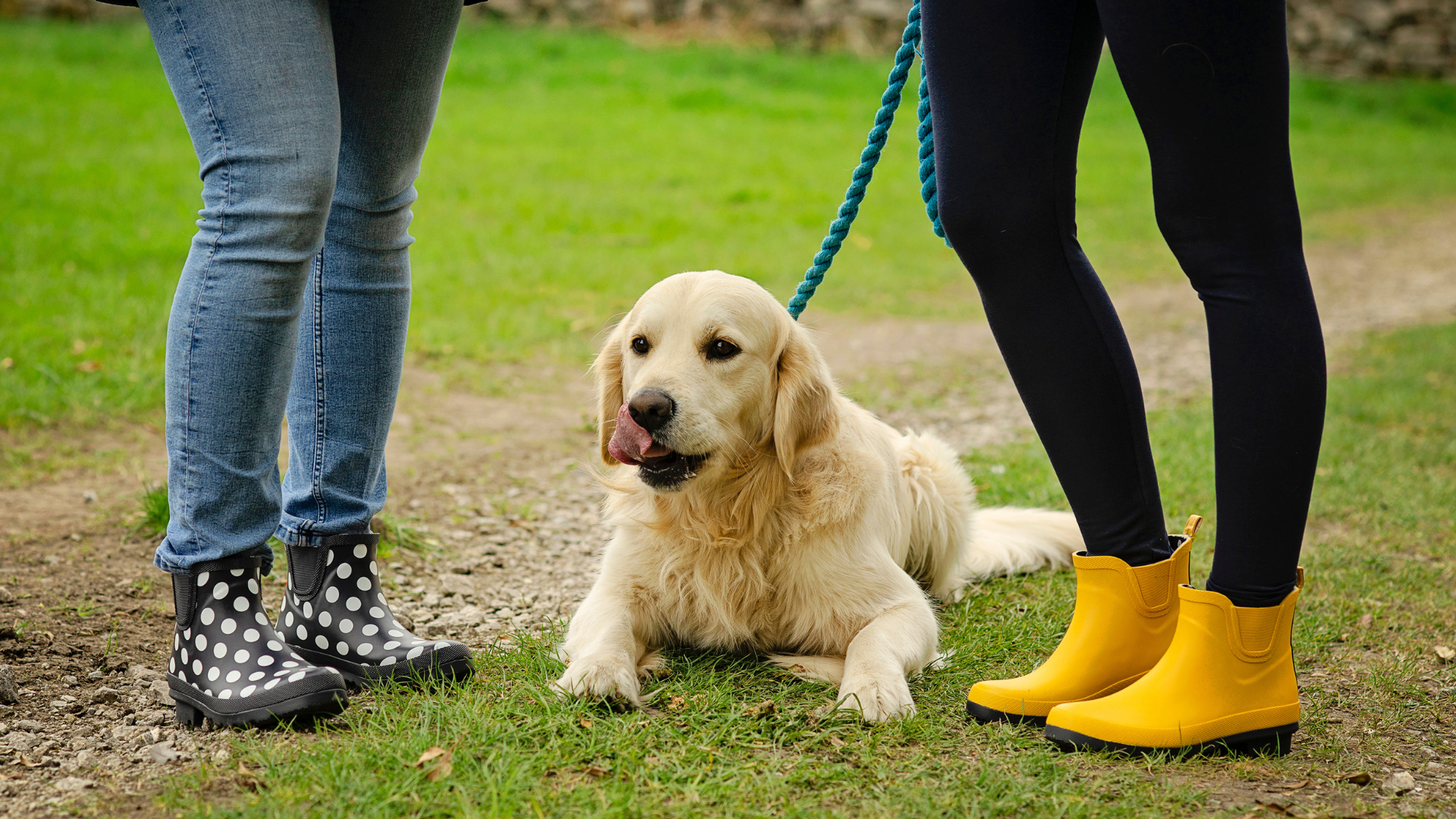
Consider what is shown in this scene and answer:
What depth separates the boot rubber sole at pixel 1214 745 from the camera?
1.98 m

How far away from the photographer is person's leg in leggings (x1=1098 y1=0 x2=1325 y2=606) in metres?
1.76

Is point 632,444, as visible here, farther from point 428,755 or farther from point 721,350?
point 428,755

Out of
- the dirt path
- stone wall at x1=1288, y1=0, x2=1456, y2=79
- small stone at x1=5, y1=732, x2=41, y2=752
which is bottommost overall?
Result: the dirt path

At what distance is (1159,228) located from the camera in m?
1.85

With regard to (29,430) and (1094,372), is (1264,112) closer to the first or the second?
(1094,372)

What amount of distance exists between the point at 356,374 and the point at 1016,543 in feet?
6.54

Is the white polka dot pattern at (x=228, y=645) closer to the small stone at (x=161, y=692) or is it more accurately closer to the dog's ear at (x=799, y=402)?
the small stone at (x=161, y=692)

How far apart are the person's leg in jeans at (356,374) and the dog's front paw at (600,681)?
28 centimetres

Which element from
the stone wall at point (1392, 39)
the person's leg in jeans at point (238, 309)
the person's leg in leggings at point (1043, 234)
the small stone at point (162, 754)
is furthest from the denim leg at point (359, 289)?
the stone wall at point (1392, 39)

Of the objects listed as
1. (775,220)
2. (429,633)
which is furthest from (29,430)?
(775,220)

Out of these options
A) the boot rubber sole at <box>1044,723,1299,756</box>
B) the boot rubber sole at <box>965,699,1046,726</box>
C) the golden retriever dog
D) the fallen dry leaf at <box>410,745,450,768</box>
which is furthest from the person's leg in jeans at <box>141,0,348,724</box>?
the boot rubber sole at <box>1044,723,1299,756</box>

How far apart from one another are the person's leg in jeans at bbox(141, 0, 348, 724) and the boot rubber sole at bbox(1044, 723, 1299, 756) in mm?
1402

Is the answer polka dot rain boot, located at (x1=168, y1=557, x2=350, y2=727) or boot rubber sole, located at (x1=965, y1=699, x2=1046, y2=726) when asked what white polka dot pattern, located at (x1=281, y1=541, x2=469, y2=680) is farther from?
boot rubber sole, located at (x1=965, y1=699, x2=1046, y2=726)

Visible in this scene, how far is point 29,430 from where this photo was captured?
436 centimetres
